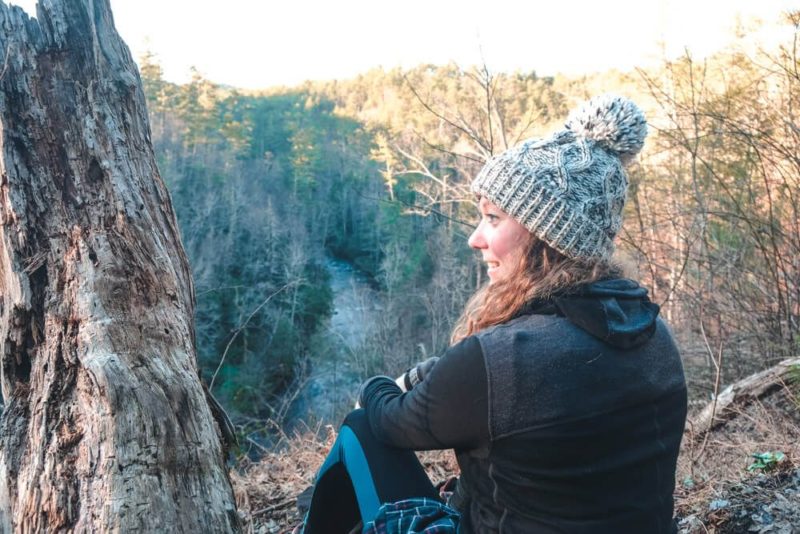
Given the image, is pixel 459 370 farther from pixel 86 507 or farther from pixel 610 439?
pixel 86 507

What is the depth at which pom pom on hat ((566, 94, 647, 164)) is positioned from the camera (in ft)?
5.17

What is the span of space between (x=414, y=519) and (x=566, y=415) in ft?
1.88

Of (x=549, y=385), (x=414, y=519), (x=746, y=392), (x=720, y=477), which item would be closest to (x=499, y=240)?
(x=549, y=385)

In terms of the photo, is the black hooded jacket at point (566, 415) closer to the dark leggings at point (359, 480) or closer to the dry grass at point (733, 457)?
the dark leggings at point (359, 480)

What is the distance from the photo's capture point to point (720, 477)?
275 centimetres

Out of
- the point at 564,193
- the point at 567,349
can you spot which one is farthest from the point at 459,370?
the point at 564,193

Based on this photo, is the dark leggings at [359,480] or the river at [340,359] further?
the river at [340,359]

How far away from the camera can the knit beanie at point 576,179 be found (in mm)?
1483

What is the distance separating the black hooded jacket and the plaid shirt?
0.20 m

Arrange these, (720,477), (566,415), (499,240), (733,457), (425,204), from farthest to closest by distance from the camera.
→ (425,204) → (733,457) → (720,477) → (499,240) → (566,415)

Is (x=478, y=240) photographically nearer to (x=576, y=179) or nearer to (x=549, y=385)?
(x=576, y=179)

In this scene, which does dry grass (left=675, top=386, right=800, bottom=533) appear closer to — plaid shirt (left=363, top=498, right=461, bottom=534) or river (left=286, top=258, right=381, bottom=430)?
plaid shirt (left=363, top=498, right=461, bottom=534)

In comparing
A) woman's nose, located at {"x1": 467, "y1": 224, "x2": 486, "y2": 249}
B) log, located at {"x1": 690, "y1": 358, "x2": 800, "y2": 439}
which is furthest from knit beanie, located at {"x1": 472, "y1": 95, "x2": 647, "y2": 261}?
log, located at {"x1": 690, "y1": 358, "x2": 800, "y2": 439}

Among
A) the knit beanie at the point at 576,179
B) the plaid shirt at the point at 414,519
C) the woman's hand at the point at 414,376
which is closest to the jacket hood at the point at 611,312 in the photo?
the knit beanie at the point at 576,179
